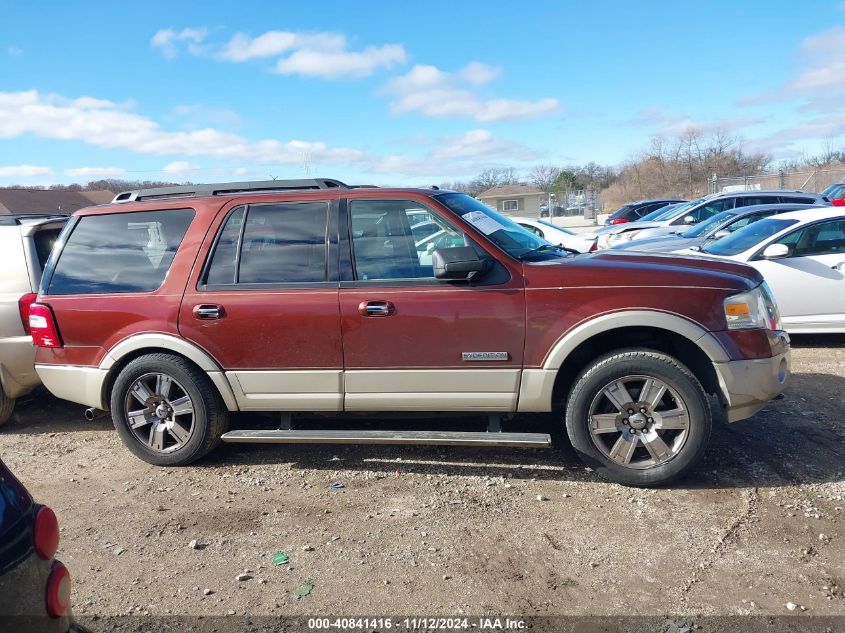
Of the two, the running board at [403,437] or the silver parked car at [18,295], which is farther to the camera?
the silver parked car at [18,295]

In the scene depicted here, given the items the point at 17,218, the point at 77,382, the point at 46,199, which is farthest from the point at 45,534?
the point at 46,199

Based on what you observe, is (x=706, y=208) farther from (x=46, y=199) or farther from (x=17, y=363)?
(x=46, y=199)

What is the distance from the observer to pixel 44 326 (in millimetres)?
4734

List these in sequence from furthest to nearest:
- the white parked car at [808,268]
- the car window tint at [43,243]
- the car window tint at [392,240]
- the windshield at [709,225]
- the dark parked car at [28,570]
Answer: the windshield at [709,225], the white parked car at [808,268], the car window tint at [43,243], the car window tint at [392,240], the dark parked car at [28,570]

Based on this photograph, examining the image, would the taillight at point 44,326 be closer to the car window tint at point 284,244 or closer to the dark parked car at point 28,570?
the car window tint at point 284,244

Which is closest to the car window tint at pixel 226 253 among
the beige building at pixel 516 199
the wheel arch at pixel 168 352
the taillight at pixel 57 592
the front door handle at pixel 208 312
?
the front door handle at pixel 208 312

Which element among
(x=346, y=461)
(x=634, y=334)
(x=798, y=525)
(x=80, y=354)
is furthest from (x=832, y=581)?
(x=80, y=354)

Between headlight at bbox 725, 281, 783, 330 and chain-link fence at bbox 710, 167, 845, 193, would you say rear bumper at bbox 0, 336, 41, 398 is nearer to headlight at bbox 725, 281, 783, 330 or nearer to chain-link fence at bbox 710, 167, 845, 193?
headlight at bbox 725, 281, 783, 330

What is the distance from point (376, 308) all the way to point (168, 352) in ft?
5.29

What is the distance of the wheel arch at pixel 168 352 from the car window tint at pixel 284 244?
1.98 ft

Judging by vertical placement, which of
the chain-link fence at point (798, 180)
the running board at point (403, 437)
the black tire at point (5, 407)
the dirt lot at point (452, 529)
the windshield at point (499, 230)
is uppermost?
the chain-link fence at point (798, 180)

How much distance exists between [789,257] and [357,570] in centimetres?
648

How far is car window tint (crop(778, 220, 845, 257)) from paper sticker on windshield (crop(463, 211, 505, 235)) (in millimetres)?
4722

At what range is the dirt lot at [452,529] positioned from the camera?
307cm
